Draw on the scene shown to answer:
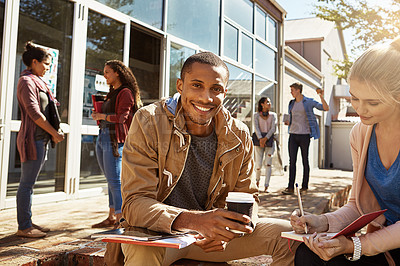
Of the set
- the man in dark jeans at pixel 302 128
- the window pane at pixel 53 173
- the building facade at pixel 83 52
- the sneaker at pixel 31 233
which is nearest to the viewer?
the sneaker at pixel 31 233

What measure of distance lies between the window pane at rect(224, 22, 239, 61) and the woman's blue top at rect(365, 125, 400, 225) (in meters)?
7.92

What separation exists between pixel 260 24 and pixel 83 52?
307 inches

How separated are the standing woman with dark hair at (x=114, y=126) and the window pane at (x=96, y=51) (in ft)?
5.97

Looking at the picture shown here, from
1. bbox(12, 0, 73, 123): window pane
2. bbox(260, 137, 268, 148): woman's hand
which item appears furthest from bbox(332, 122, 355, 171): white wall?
bbox(12, 0, 73, 123): window pane

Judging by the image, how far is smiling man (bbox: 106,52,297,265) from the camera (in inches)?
75.0

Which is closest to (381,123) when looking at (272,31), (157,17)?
(157,17)

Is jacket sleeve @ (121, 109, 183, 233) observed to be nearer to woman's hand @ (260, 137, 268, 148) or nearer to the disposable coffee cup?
the disposable coffee cup

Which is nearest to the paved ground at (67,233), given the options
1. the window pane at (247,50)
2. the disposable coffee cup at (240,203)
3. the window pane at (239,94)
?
the disposable coffee cup at (240,203)

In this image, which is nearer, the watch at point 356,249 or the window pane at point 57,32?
the watch at point 356,249

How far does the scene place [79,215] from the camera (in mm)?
4270

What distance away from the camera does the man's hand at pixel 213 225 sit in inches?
65.1

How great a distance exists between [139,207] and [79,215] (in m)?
2.72

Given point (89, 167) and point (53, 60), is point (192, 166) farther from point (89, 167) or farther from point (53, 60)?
point (89, 167)

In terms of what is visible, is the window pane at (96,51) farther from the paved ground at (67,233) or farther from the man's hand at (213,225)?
the man's hand at (213,225)
